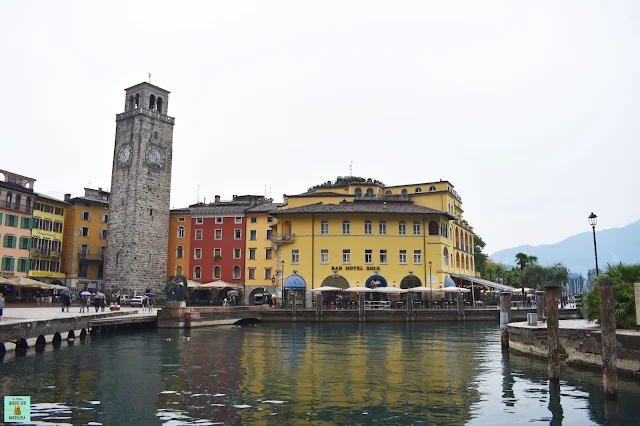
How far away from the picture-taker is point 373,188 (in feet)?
212

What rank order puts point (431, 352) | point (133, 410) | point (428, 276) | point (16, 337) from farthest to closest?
point (428, 276)
point (431, 352)
point (16, 337)
point (133, 410)

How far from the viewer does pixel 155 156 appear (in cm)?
6631

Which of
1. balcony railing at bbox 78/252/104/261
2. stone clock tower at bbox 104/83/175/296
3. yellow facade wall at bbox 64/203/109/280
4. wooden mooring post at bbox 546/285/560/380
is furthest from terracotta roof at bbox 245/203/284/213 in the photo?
wooden mooring post at bbox 546/285/560/380

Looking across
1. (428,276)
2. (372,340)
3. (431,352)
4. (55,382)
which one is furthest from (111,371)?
(428,276)

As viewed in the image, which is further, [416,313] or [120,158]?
[120,158]

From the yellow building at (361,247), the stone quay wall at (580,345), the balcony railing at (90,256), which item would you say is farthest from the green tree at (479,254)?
the stone quay wall at (580,345)

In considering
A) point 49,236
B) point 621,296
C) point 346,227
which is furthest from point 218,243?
point 621,296

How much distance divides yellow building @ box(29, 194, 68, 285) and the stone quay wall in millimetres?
52062

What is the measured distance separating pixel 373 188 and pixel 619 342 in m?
48.7

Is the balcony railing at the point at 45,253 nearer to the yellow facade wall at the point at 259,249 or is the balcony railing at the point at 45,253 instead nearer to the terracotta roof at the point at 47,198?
the terracotta roof at the point at 47,198

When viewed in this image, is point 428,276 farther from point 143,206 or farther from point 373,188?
point 143,206

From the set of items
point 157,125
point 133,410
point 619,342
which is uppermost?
point 157,125

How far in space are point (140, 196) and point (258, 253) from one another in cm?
1512

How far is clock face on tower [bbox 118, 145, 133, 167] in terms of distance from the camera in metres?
64.8
